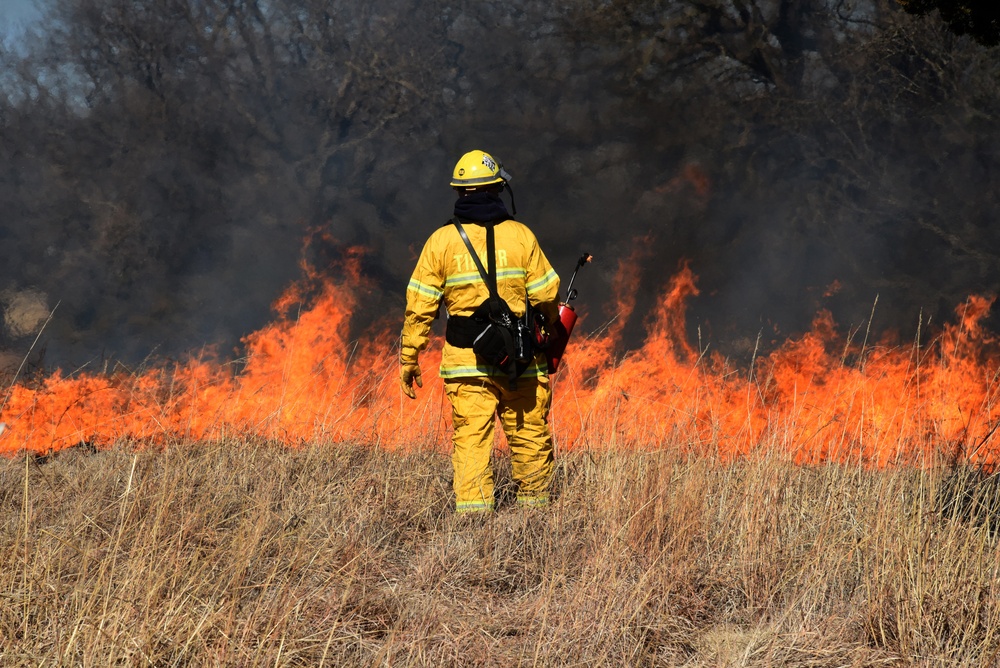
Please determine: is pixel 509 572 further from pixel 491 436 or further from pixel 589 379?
pixel 589 379

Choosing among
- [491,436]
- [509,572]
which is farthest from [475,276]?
[509,572]

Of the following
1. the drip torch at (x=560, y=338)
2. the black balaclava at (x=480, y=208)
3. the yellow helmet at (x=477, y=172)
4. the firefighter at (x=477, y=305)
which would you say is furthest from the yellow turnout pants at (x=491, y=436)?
the yellow helmet at (x=477, y=172)

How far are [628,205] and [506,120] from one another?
5.22 ft

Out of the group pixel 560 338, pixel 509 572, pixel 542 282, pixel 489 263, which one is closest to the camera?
pixel 509 572

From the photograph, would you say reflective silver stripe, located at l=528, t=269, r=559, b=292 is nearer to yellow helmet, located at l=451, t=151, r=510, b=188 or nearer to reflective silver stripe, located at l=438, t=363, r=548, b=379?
reflective silver stripe, located at l=438, t=363, r=548, b=379

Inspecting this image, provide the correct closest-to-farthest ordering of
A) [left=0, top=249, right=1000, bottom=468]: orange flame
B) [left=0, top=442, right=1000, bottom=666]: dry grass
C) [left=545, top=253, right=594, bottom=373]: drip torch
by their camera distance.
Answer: [left=0, top=442, right=1000, bottom=666]: dry grass → [left=545, top=253, right=594, bottom=373]: drip torch → [left=0, top=249, right=1000, bottom=468]: orange flame

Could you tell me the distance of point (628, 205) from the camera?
9.40m

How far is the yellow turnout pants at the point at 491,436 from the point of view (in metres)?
4.32

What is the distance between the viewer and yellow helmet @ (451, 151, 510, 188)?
443cm

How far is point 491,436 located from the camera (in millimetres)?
4434

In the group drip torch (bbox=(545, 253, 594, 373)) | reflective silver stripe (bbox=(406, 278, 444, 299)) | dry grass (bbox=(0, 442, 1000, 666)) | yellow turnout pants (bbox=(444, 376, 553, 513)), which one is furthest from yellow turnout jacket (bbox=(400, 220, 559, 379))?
dry grass (bbox=(0, 442, 1000, 666))

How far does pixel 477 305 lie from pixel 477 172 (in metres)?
0.65

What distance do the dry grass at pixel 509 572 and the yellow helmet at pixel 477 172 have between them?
4.80 feet

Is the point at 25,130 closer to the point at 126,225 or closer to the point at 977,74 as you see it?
the point at 126,225
